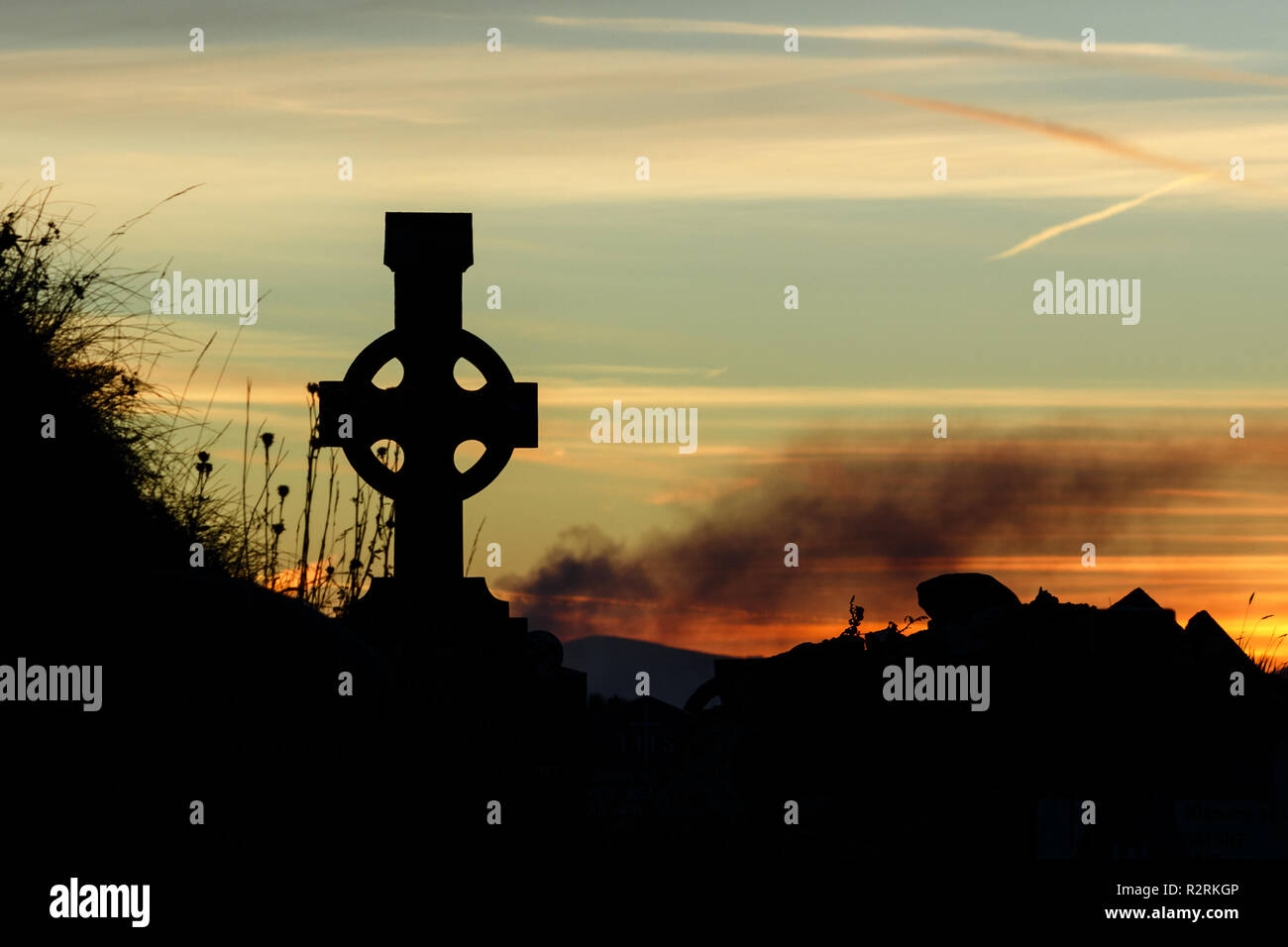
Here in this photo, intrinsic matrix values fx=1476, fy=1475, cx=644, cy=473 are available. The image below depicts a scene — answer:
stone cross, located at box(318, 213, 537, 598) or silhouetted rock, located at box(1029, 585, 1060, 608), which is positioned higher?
stone cross, located at box(318, 213, 537, 598)

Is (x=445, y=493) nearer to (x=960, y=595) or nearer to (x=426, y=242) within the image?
(x=426, y=242)

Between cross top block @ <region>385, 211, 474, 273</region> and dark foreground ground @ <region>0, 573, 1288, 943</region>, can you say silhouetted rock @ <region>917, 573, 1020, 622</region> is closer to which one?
dark foreground ground @ <region>0, 573, 1288, 943</region>

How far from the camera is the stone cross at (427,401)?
1073 centimetres

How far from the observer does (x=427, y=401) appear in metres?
10.7

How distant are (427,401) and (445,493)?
0.68 meters

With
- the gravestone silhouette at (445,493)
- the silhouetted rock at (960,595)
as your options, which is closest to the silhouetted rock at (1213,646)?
the silhouetted rock at (960,595)

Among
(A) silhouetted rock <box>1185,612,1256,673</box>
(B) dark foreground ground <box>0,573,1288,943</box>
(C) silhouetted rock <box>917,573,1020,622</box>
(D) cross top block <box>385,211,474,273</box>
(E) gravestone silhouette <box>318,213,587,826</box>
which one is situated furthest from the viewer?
(D) cross top block <box>385,211,474,273</box>

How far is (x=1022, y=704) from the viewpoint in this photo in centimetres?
945

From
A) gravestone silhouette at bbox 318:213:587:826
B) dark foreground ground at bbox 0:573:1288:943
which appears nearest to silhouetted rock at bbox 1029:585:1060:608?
dark foreground ground at bbox 0:573:1288:943

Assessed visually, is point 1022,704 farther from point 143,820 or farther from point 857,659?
point 143,820

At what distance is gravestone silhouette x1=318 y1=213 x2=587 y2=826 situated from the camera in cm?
994

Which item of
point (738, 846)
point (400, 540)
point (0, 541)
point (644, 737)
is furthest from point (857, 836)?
point (644, 737)

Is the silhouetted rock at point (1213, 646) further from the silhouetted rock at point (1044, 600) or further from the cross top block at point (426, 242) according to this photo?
the cross top block at point (426, 242)
